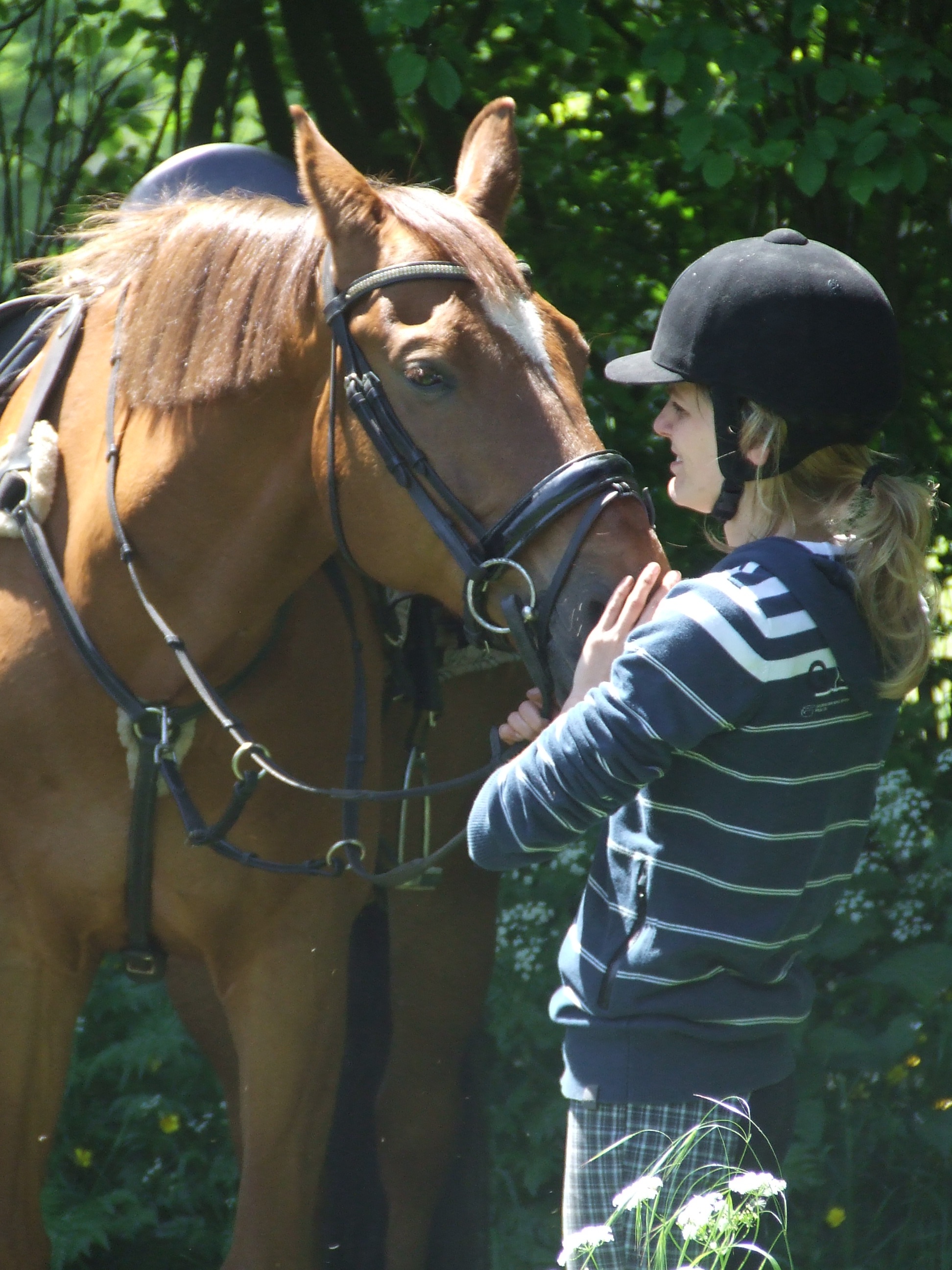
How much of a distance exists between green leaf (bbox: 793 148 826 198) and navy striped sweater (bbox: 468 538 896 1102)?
1.71 m

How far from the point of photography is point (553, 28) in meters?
3.54

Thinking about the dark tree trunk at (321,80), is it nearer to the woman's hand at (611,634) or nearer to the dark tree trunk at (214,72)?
the dark tree trunk at (214,72)

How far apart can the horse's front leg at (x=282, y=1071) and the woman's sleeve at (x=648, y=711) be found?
88 centimetres

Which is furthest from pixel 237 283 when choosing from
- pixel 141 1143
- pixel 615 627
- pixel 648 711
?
pixel 141 1143

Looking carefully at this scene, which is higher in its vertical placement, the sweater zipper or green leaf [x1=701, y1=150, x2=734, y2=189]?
green leaf [x1=701, y1=150, x2=734, y2=189]

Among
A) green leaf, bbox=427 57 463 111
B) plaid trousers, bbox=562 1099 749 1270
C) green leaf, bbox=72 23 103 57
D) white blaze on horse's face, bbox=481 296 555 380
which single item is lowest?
plaid trousers, bbox=562 1099 749 1270

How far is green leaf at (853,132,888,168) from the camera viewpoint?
3100mm

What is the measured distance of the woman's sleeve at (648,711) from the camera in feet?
5.18

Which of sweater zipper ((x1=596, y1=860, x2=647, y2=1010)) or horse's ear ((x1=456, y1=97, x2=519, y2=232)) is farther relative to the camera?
horse's ear ((x1=456, y1=97, x2=519, y2=232))

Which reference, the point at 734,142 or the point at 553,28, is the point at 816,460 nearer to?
the point at 734,142

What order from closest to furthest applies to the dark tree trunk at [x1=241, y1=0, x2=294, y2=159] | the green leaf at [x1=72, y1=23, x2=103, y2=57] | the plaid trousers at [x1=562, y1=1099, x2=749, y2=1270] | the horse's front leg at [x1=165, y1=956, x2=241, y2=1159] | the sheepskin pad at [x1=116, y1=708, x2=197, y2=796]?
the plaid trousers at [x1=562, y1=1099, x2=749, y2=1270] → the sheepskin pad at [x1=116, y1=708, x2=197, y2=796] → the horse's front leg at [x1=165, y1=956, x2=241, y2=1159] → the dark tree trunk at [x1=241, y1=0, x2=294, y2=159] → the green leaf at [x1=72, y1=23, x2=103, y2=57]

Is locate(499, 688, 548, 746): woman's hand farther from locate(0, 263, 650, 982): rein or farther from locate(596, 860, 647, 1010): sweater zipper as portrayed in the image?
locate(596, 860, 647, 1010): sweater zipper

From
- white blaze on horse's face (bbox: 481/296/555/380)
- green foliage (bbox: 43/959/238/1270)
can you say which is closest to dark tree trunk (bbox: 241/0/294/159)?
white blaze on horse's face (bbox: 481/296/555/380)

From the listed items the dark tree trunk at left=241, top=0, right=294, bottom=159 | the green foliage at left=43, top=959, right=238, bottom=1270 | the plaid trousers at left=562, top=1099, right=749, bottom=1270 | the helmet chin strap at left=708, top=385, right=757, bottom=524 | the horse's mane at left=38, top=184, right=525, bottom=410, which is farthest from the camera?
the dark tree trunk at left=241, top=0, right=294, bottom=159
